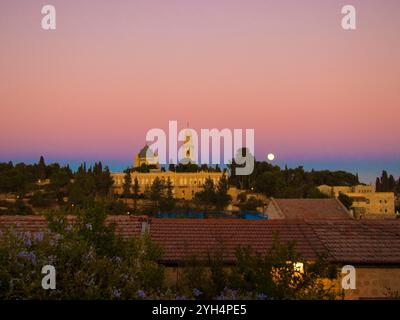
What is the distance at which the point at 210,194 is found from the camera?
95.8 metres

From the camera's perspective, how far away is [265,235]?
679 inches

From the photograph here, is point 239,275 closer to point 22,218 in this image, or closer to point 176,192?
point 22,218

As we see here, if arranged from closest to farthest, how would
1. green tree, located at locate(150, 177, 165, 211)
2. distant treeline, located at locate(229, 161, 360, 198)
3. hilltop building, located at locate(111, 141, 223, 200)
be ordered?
distant treeline, located at locate(229, 161, 360, 198)
green tree, located at locate(150, 177, 165, 211)
hilltop building, located at locate(111, 141, 223, 200)

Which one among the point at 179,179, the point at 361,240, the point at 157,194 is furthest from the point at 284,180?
the point at 361,240

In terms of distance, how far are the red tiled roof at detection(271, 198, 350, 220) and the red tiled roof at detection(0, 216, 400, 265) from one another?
13379mm

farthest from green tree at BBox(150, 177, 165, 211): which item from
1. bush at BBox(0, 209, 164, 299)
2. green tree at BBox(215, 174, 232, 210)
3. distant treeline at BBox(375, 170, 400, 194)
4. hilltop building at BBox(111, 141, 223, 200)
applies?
bush at BBox(0, 209, 164, 299)

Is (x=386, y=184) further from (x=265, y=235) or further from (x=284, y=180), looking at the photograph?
(x=265, y=235)

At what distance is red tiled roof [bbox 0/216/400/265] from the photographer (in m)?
15.9

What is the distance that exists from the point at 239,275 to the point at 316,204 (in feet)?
82.7

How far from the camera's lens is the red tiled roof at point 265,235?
15914mm

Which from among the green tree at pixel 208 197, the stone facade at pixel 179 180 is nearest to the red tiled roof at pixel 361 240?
the green tree at pixel 208 197

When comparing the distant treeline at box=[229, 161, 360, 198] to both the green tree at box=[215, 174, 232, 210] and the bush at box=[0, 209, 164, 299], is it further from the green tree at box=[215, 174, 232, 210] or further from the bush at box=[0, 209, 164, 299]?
the bush at box=[0, 209, 164, 299]

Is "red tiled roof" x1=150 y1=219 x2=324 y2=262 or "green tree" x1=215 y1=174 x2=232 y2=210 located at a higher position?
"red tiled roof" x1=150 y1=219 x2=324 y2=262

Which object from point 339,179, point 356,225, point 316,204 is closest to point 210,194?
point 339,179
